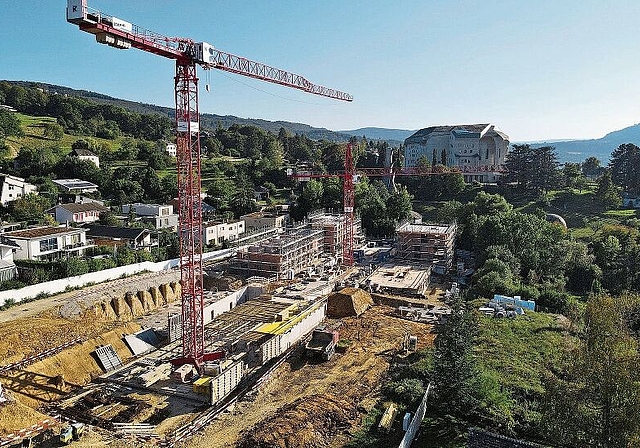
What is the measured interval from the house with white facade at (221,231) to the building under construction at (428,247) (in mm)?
12701

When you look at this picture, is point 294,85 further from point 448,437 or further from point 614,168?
point 614,168

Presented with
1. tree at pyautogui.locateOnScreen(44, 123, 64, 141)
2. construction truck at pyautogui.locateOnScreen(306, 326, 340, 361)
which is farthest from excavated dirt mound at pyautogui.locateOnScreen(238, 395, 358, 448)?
tree at pyautogui.locateOnScreen(44, 123, 64, 141)

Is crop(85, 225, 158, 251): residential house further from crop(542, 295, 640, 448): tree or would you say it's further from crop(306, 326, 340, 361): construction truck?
crop(542, 295, 640, 448): tree

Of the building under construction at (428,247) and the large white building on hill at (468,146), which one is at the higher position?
the large white building on hill at (468,146)

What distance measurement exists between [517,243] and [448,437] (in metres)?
22.4

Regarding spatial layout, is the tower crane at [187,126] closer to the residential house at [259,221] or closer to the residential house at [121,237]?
the residential house at [121,237]

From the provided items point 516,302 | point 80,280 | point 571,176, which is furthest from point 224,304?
point 571,176

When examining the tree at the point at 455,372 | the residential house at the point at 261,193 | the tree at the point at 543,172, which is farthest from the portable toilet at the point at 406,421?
the tree at the point at 543,172

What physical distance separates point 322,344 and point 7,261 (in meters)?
15.7

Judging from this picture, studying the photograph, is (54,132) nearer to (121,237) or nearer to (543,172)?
(121,237)

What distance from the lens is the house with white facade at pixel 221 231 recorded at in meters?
34.9

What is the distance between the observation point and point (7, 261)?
2298cm

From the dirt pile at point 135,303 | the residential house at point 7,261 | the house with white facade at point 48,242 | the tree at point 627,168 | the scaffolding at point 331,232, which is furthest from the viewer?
the tree at point 627,168

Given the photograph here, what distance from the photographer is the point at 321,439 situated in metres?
13.5
